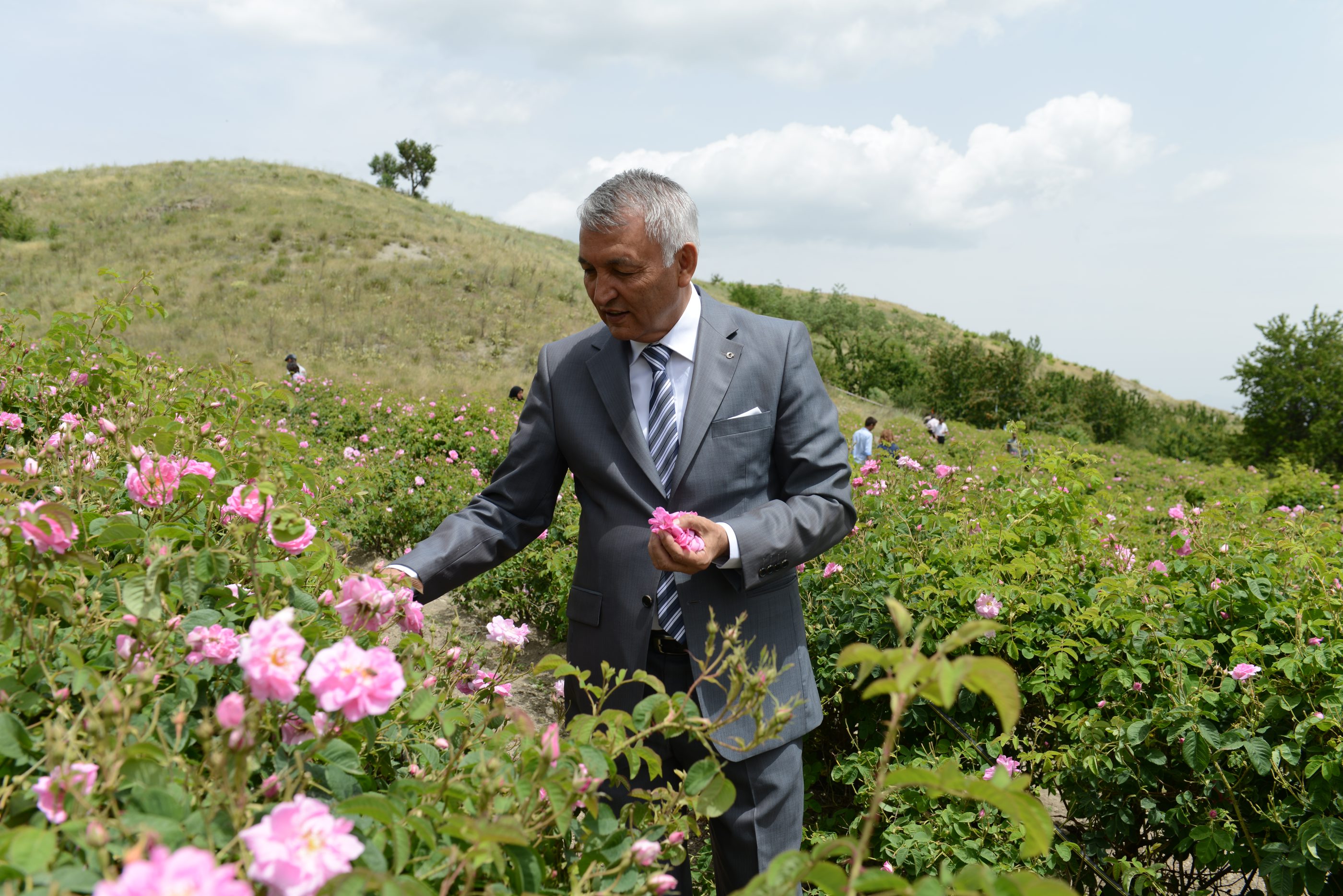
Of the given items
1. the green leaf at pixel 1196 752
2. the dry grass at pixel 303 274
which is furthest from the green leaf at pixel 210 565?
the dry grass at pixel 303 274

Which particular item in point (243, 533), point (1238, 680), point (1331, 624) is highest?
point (243, 533)

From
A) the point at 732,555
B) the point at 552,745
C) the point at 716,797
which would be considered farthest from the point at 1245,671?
the point at 552,745

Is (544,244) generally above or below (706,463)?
above

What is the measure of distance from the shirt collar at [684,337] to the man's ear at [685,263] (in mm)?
42

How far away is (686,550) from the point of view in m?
1.57

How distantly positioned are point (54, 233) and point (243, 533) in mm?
38074

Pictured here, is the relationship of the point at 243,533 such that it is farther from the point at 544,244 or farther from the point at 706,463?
the point at 544,244

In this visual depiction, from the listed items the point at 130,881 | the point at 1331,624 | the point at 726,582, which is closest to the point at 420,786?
the point at 130,881

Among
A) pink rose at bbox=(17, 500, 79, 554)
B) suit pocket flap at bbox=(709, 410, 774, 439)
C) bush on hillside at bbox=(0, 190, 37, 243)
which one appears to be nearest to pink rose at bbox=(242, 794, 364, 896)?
pink rose at bbox=(17, 500, 79, 554)

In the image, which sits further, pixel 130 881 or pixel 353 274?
pixel 353 274

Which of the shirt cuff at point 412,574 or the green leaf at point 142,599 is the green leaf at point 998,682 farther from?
the shirt cuff at point 412,574

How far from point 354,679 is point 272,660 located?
7cm

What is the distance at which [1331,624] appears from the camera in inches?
90.6

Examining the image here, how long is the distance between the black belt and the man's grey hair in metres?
0.86
